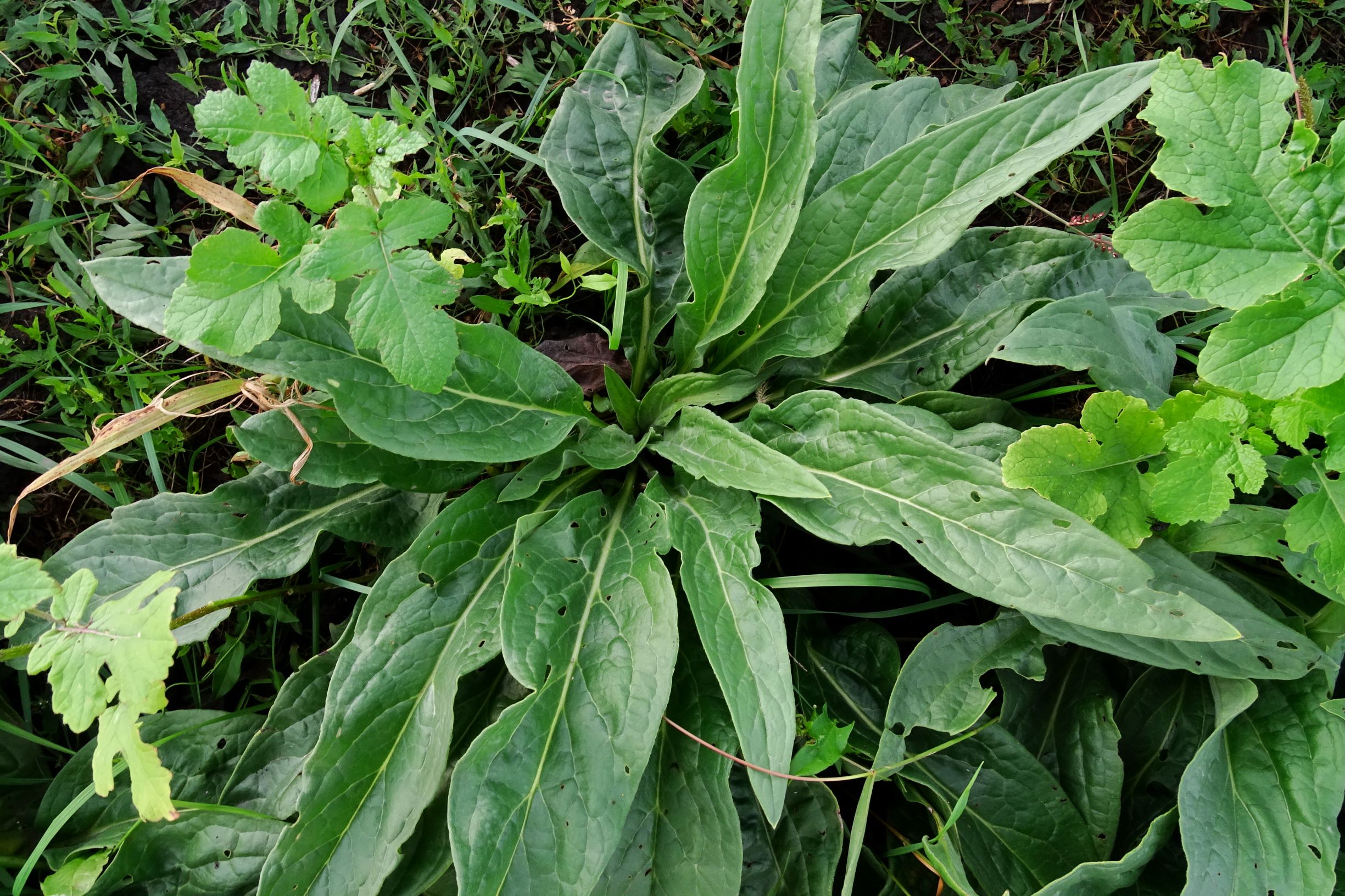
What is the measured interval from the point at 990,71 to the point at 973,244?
0.83 meters

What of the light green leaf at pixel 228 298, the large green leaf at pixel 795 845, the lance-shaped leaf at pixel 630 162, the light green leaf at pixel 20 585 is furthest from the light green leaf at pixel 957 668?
the light green leaf at pixel 20 585

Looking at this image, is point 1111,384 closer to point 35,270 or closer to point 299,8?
point 299,8

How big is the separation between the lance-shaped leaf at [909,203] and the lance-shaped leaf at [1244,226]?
14 cm

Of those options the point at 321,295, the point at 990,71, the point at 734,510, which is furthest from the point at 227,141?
the point at 990,71

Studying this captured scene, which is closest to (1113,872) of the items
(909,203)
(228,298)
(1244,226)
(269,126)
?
(1244,226)

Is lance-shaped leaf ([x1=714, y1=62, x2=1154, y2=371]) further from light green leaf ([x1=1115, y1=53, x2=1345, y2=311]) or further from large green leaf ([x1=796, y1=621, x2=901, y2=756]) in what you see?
large green leaf ([x1=796, y1=621, x2=901, y2=756])

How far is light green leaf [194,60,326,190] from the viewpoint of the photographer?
136cm

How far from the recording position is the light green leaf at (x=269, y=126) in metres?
1.36

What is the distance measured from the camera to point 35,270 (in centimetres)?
231

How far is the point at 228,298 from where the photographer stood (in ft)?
4.66

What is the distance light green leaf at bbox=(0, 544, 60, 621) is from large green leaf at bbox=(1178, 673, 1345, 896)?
2.04 meters

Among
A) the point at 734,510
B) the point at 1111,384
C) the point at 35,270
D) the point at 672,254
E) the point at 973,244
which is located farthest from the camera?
the point at 35,270

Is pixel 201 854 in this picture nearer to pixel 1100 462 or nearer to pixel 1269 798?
pixel 1100 462

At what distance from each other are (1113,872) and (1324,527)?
2.36 ft
